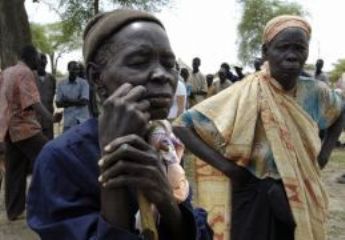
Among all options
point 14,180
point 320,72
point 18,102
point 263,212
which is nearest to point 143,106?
point 263,212

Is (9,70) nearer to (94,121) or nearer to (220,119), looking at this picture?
(220,119)

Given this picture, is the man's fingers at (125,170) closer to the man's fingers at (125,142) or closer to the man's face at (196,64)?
the man's fingers at (125,142)

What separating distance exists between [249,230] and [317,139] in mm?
551

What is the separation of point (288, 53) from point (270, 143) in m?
0.43

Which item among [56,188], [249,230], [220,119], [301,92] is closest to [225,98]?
[220,119]

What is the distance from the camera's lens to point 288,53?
10.4 feet

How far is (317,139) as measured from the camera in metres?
3.29

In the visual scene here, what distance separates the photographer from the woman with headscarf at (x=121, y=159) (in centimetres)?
131

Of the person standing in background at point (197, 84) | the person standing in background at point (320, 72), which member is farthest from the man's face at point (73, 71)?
the person standing in background at point (320, 72)

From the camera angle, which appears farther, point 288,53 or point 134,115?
point 288,53

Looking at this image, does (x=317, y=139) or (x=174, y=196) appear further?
(x=317, y=139)

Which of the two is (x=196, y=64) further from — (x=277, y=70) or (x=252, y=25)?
(x=252, y=25)

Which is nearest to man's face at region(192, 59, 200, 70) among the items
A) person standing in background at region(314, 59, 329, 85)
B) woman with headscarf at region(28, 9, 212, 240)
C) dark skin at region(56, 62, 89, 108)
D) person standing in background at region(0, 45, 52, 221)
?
person standing in background at region(314, 59, 329, 85)

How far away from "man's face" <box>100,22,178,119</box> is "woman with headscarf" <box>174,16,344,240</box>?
169cm
